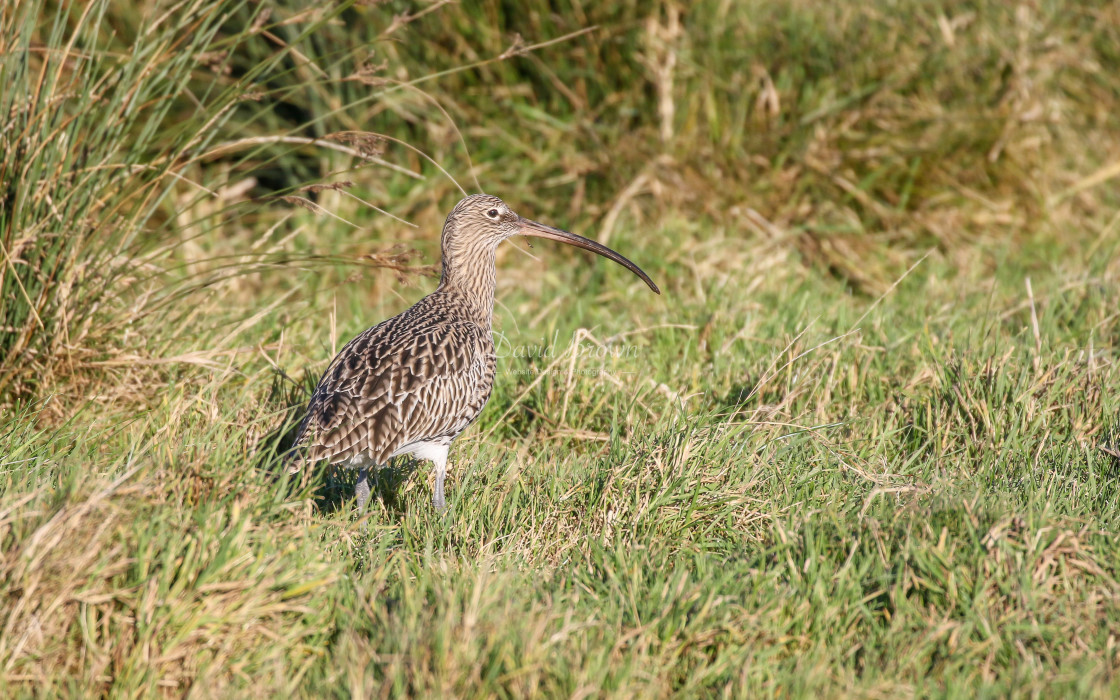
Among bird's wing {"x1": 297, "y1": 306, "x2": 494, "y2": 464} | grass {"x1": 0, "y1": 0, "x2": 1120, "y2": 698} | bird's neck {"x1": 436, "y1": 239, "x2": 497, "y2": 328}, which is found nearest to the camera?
grass {"x1": 0, "y1": 0, "x2": 1120, "y2": 698}

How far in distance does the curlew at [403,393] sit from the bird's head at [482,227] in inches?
11.7

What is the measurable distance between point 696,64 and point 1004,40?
7.14ft

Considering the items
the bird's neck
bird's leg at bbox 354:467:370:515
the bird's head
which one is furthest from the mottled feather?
the bird's head

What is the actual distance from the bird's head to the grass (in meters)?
0.35

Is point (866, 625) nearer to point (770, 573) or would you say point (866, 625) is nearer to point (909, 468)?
point (770, 573)

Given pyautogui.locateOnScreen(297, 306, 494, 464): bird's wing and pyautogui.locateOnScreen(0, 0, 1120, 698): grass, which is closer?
pyautogui.locateOnScreen(0, 0, 1120, 698): grass

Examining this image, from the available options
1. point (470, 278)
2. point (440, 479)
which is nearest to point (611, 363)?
point (470, 278)

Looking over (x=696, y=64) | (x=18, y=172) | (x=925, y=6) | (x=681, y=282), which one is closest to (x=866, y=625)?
(x=681, y=282)

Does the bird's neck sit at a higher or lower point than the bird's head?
lower

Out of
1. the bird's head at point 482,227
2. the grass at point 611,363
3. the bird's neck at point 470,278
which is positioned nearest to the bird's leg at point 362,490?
the grass at point 611,363

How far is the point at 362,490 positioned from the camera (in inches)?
170

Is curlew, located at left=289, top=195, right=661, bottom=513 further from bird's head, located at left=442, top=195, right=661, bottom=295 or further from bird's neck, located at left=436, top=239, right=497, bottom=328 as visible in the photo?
bird's head, located at left=442, top=195, right=661, bottom=295

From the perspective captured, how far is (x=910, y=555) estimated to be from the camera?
3.43 metres

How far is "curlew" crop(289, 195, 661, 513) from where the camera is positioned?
4117 millimetres
